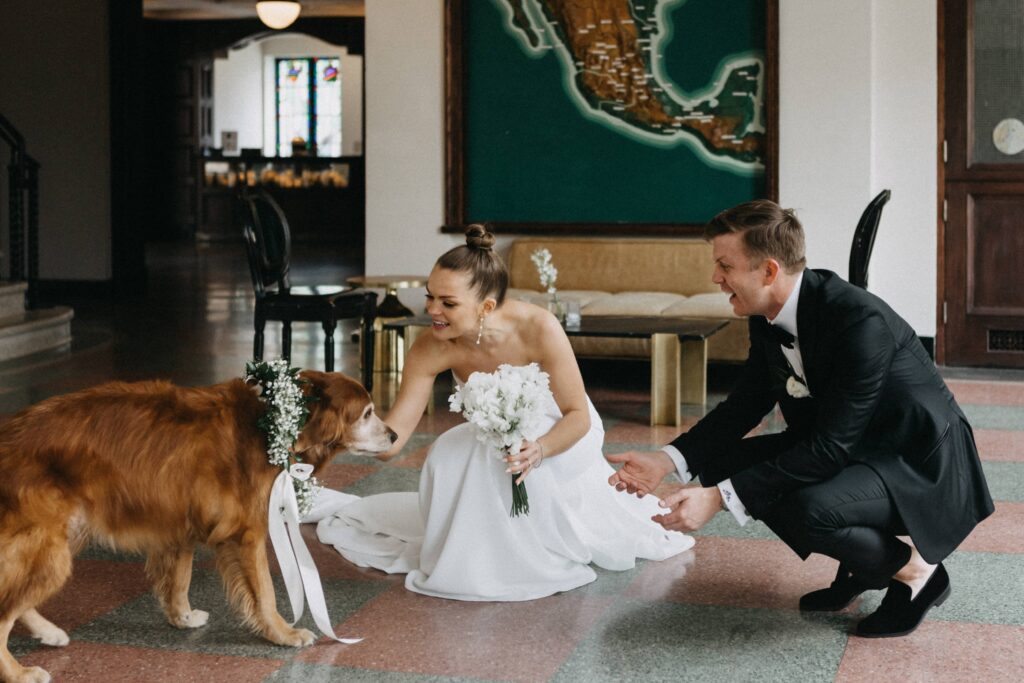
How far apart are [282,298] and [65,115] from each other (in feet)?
21.8

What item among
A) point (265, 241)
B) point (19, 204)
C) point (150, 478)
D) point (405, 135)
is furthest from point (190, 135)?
point (150, 478)

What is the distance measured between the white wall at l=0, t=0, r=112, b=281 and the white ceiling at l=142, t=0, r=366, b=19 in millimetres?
7828

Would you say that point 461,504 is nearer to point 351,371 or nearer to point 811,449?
point 811,449

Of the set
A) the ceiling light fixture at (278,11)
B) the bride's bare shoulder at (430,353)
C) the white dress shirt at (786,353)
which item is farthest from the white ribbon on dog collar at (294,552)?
the ceiling light fixture at (278,11)

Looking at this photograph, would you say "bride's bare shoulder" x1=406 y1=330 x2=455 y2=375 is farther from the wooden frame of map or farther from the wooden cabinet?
the wooden cabinet

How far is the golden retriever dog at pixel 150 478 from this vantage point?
8.59 ft

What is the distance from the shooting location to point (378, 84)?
8641 millimetres

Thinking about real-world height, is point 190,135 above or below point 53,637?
above

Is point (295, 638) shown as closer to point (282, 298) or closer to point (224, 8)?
point (282, 298)

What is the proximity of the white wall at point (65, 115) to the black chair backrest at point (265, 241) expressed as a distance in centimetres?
589

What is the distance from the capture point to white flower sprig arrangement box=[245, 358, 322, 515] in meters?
2.81

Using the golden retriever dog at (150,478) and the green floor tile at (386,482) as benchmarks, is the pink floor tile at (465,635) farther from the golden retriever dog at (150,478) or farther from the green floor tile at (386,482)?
the green floor tile at (386,482)

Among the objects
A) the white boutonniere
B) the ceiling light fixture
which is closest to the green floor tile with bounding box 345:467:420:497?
the white boutonniere

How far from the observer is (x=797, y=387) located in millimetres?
3090
